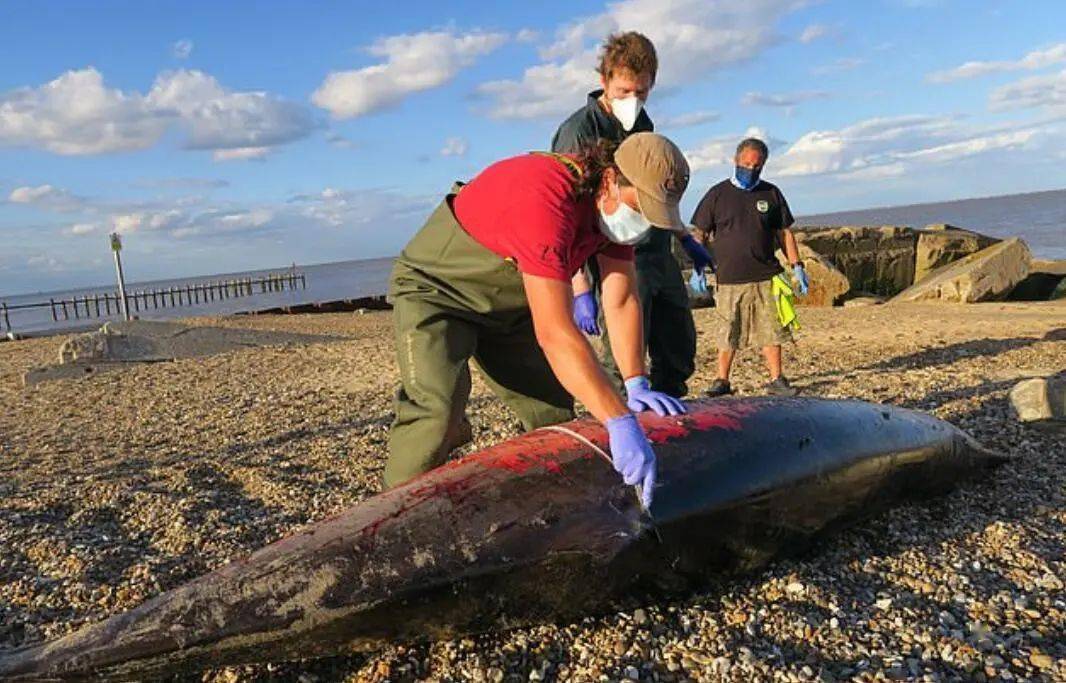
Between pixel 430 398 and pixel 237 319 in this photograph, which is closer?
pixel 430 398

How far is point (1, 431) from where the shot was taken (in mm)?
8188

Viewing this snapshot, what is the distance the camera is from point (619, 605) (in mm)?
3221

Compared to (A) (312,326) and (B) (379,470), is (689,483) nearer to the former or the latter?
(B) (379,470)

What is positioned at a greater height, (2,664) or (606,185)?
(606,185)

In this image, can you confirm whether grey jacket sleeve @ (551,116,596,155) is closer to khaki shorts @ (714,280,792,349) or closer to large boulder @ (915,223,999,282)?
khaki shorts @ (714,280,792,349)

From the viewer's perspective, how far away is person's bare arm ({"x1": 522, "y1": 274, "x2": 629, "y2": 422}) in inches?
121

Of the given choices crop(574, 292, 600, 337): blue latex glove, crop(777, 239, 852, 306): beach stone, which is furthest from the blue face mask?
crop(777, 239, 852, 306): beach stone

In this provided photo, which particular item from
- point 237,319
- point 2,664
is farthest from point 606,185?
point 237,319

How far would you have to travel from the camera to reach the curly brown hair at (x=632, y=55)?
4.82m

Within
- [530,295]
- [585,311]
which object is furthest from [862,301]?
[530,295]

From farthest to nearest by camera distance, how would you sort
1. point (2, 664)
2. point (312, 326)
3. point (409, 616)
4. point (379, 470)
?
point (312, 326)
point (379, 470)
point (409, 616)
point (2, 664)

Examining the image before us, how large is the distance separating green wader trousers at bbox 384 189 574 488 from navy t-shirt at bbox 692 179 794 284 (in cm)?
408

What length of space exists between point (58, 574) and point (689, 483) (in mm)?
2812

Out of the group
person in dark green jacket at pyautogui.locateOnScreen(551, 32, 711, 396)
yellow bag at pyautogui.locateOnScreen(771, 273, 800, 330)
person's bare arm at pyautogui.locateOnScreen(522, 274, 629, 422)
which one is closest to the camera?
person's bare arm at pyautogui.locateOnScreen(522, 274, 629, 422)
